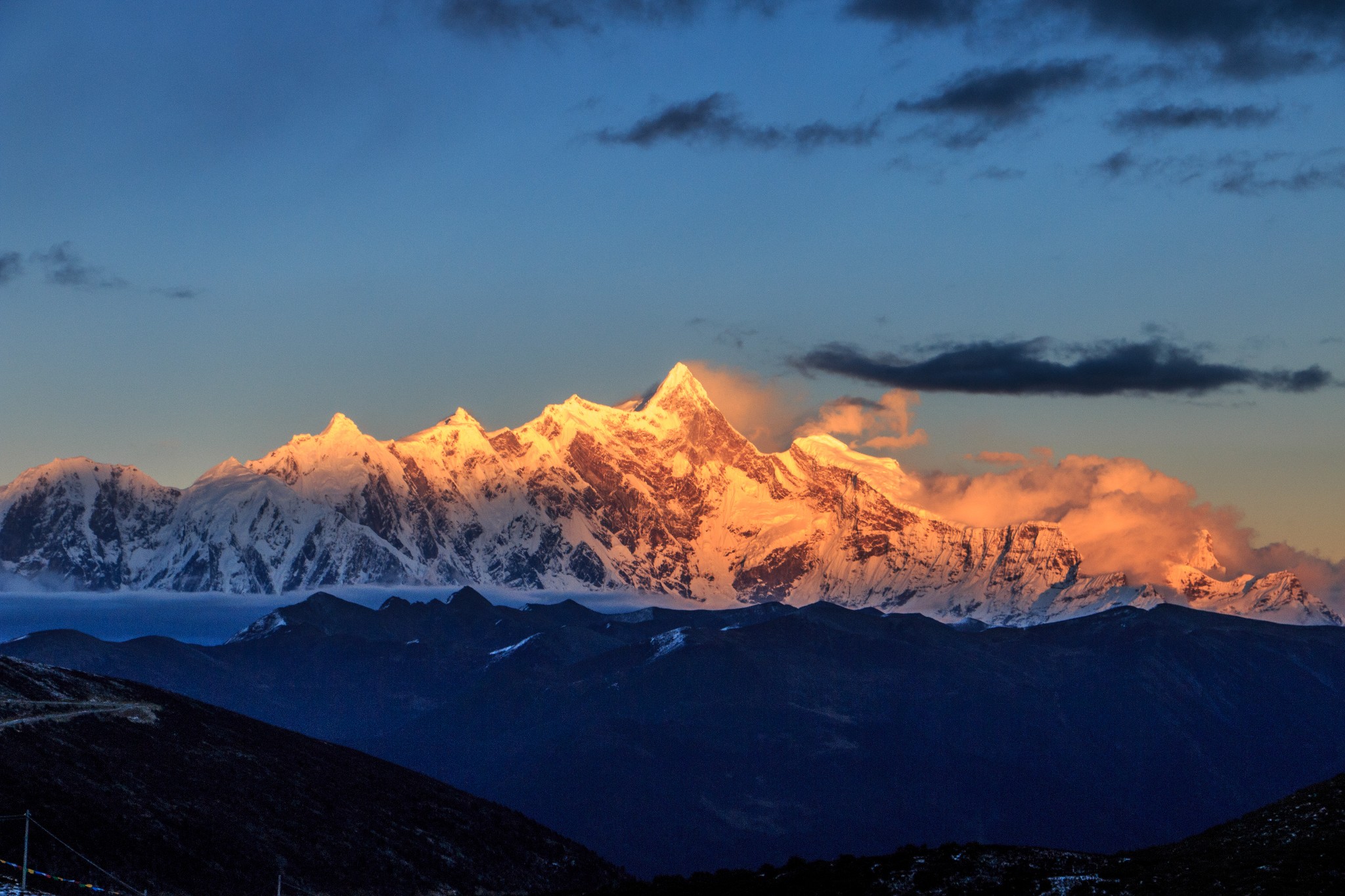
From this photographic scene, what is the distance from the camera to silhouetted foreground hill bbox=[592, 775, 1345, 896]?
79.7 meters

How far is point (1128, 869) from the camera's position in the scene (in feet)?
289

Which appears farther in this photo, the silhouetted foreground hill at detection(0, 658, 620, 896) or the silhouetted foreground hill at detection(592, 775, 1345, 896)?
the silhouetted foreground hill at detection(0, 658, 620, 896)

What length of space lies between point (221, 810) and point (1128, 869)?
8689cm

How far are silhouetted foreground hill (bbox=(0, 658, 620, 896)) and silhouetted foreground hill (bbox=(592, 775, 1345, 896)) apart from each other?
4466 centimetres

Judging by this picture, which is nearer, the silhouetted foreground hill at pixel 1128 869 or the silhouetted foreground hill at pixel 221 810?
the silhouetted foreground hill at pixel 1128 869

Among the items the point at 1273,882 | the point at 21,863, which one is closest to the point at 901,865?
the point at 1273,882

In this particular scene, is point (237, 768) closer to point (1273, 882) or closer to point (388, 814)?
point (388, 814)

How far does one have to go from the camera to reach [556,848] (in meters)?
174

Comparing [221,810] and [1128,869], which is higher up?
[1128,869]

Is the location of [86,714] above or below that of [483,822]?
above

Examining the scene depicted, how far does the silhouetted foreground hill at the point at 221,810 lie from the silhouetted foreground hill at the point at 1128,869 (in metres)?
44.7

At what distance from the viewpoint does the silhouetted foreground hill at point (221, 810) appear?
5022 inches

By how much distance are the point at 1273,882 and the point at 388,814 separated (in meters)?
105

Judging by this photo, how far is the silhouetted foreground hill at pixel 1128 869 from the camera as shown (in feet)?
261
